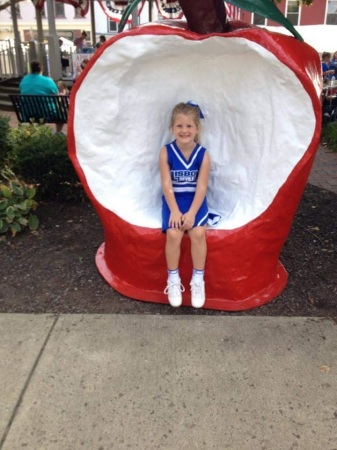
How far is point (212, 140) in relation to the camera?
11.5 ft

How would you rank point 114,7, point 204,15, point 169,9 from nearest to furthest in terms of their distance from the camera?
1. point 204,15
2. point 169,9
3. point 114,7

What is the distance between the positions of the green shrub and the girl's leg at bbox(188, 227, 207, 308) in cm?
221

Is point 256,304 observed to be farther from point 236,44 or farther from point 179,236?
point 236,44

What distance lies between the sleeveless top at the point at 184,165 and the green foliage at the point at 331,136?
5.69m

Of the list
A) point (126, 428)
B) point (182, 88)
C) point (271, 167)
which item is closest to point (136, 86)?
point (182, 88)

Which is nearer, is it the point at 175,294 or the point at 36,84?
the point at 175,294

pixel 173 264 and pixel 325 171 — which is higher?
pixel 173 264

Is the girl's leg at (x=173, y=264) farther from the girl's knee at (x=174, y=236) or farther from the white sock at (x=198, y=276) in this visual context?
the white sock at (x=198, y=276)

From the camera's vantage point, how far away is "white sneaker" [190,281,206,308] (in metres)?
2.92

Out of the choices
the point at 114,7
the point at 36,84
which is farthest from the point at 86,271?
the point at 114,7

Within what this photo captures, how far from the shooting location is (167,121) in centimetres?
336

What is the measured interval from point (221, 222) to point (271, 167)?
0.50 metres

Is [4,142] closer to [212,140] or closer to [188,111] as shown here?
[212,140]

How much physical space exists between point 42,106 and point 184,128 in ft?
14.8
